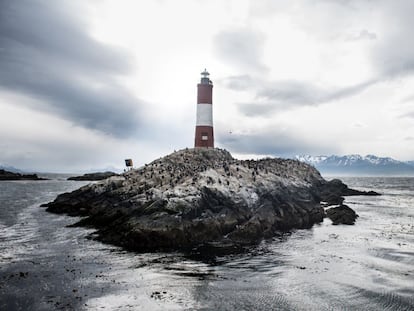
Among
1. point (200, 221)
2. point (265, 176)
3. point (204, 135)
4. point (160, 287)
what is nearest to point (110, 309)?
point (160, 287)

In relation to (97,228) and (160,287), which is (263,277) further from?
(97,228)

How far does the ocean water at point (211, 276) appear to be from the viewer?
57.9 feet

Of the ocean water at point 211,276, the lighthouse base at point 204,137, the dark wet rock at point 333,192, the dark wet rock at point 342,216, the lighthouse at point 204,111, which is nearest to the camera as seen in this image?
the ocean water at point 211,276

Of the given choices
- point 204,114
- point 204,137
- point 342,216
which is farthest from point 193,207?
point 204,137

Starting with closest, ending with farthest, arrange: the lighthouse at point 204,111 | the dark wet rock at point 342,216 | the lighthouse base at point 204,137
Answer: the dark wet rock at point 342,216 < the lighthouse at point 204,111 < the lighthouse base at point 204,137

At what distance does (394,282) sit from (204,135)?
144ft

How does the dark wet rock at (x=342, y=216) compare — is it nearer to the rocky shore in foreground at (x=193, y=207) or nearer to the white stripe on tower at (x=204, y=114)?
the rocky shore in foreground at (x=193, y=207)

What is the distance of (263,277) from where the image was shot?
70.5ft

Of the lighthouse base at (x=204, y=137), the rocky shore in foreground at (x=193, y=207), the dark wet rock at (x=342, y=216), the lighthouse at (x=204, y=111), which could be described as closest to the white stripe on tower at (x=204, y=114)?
the lighthouse at (x=204, y=111)

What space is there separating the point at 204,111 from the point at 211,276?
41.7m

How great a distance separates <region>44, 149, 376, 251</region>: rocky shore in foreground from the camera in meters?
29.9

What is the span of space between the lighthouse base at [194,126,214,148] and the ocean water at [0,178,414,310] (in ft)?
103

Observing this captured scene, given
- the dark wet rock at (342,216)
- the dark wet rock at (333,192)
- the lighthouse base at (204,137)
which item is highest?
the lighthouse base at (204,137)

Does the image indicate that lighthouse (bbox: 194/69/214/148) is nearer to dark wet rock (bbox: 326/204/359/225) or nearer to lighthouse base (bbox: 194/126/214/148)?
lighthouse base (bbox: 194/126/214/148)
